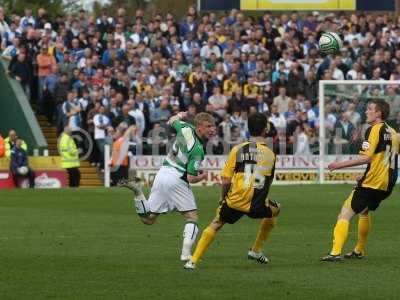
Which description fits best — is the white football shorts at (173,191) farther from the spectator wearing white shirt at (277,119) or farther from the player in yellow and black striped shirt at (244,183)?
the spectator wearing white shirt at (277,119)

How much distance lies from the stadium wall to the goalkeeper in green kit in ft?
61.3

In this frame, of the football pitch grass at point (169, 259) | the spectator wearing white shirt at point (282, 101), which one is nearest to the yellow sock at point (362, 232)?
the football pitch grass at point (169, 259)

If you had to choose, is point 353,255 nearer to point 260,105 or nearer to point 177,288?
point 177,288

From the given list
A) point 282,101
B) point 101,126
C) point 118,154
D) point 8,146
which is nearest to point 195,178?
point 8,146

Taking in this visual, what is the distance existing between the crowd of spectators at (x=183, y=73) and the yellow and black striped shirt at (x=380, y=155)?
1809 cm

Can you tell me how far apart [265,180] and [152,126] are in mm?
20184

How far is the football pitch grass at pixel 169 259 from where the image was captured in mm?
10930

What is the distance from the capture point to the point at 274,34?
37531mm

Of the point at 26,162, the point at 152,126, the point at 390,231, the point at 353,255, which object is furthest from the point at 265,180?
the point at 152,126

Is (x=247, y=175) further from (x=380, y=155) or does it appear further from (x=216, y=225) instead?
(x=380, y=155)

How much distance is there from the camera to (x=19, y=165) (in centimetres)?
2986

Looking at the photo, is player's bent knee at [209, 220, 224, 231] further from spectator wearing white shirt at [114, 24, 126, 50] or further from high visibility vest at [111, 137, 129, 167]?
spectator wearing white shirt at [114, 24, 126, 50]

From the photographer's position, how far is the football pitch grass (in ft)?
35.9

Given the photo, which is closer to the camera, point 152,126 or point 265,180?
point 265,180
